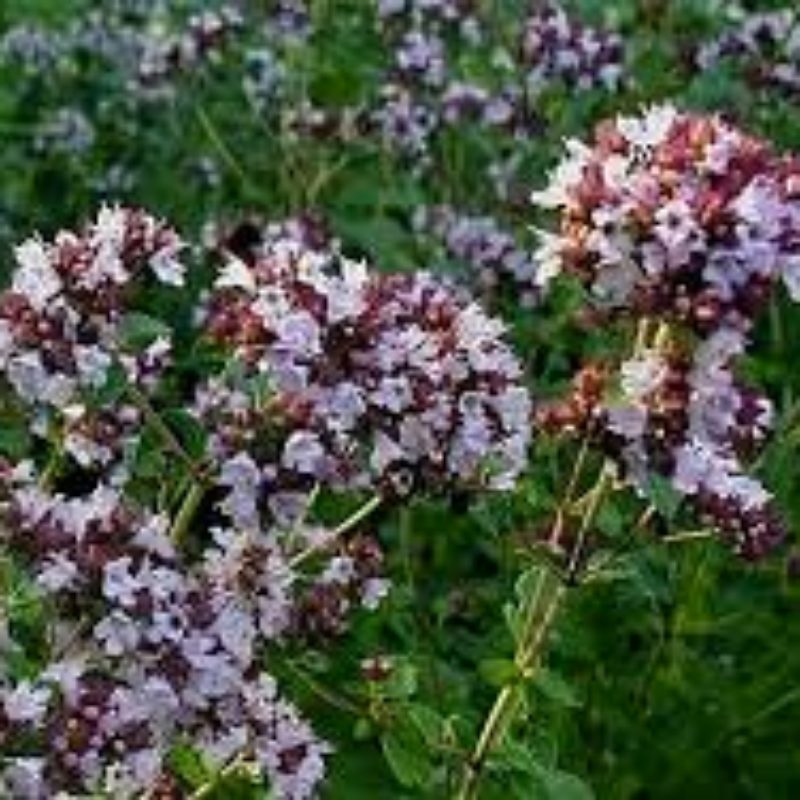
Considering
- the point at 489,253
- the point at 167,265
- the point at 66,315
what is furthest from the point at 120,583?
the point at 489,253

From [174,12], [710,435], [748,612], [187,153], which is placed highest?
[174,12]

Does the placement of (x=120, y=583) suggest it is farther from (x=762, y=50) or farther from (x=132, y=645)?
(x=762, y=50)

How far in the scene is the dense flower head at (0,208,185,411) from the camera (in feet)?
9.34

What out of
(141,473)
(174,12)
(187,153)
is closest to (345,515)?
(141,473)

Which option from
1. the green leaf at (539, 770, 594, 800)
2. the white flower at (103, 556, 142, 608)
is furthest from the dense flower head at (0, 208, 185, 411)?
the green leaf at (539, 770, 594, 800)

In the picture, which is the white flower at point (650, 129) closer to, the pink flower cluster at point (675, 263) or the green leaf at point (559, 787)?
the pink flower cluster at point (675, 263)

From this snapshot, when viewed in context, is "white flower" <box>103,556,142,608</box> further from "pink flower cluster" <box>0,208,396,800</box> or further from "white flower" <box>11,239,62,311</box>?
"white flower" <box>11,239,62,311</box>

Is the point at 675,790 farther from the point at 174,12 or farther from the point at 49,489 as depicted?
the point at 174,12

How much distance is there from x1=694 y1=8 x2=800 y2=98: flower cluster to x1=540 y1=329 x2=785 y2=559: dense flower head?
3.15m

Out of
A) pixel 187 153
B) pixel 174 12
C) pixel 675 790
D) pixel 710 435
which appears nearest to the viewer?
pixel 710 435

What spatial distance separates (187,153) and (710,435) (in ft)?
13.4

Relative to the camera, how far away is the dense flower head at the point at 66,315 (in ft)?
9.34

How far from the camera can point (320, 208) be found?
6152mm

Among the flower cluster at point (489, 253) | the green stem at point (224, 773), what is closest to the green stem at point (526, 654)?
the green stem at point (224, 773)
